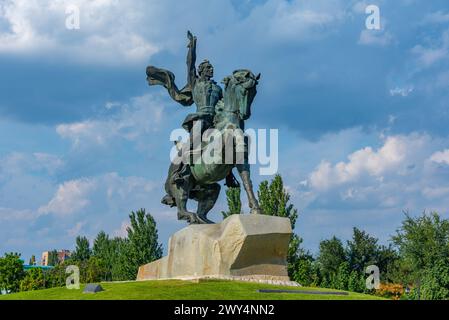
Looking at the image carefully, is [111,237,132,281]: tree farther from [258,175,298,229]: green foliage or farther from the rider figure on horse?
the rider figure on horse

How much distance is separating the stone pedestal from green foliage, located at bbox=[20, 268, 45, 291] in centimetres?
3957

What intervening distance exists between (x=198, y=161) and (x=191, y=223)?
1861 mm

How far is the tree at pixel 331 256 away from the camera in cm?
5862

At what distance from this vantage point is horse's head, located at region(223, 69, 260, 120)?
19.9 m

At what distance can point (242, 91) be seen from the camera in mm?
19891

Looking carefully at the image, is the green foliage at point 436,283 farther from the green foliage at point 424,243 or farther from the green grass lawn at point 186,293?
the green grass lawn at point 186,293

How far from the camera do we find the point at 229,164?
19.8 m

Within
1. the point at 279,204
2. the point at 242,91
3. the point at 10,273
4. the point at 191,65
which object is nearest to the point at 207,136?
the point at 242,91

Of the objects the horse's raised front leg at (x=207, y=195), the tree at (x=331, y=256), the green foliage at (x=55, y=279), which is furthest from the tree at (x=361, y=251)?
the horse's raised front leg at (x=207, y=195)
